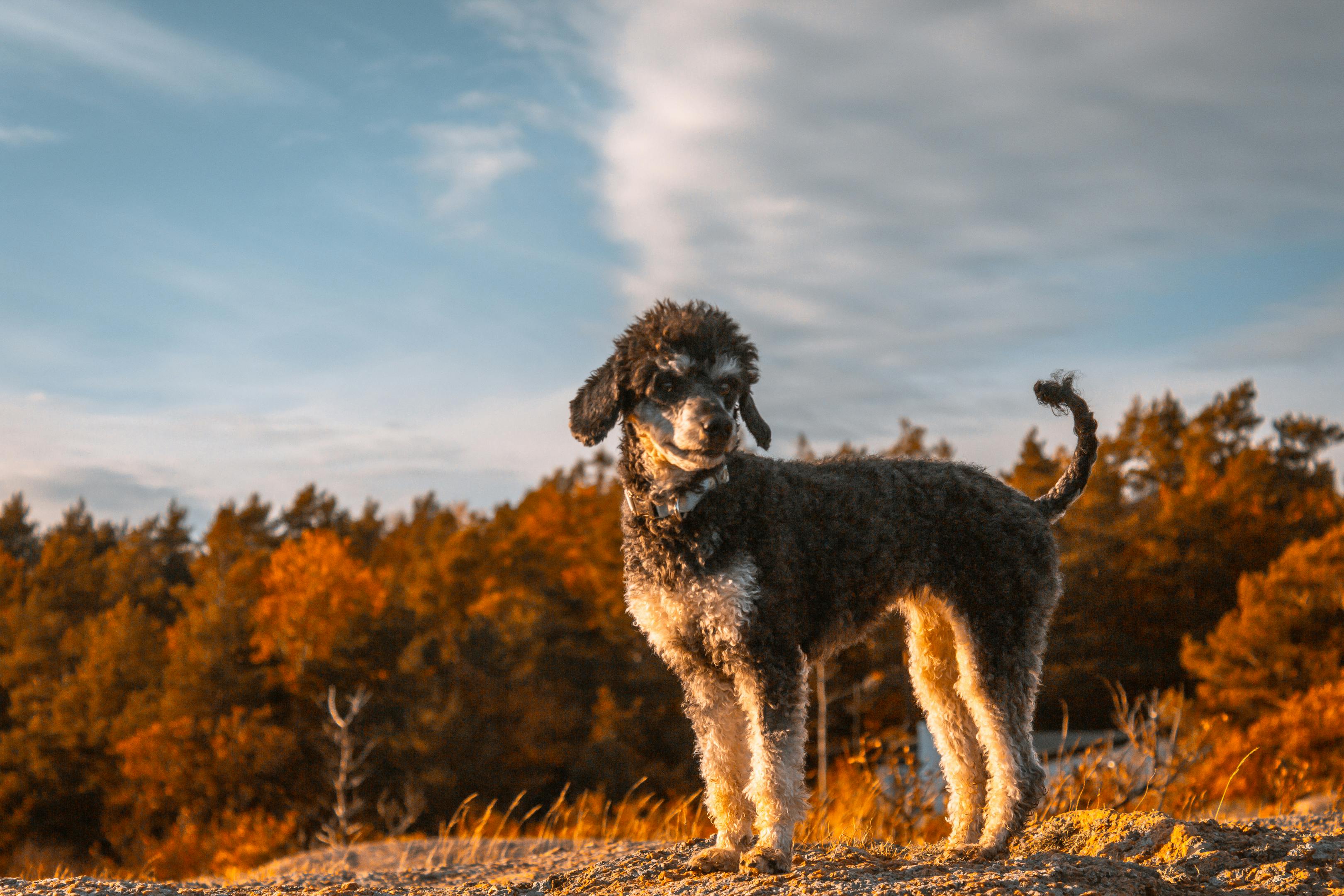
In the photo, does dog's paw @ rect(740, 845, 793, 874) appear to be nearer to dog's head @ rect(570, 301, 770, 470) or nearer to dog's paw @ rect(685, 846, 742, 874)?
dog's paw @ rect(685, 846, 742, 874)

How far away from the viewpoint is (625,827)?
9.59m

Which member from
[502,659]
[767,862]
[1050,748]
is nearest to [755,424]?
[767,862]

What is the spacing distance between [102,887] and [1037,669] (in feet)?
17.2

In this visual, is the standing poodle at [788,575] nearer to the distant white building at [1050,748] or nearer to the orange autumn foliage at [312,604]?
the distant white building at [1050,748]

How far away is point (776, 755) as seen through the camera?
4.82 metres

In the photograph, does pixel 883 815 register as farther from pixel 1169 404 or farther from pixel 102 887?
pixel 1169 404

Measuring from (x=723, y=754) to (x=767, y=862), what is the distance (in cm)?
58

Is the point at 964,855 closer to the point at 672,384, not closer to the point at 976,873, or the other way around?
the point at 976,873

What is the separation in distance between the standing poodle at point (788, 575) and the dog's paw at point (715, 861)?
0.01m

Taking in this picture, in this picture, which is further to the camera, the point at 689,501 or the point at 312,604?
the point at 312,604

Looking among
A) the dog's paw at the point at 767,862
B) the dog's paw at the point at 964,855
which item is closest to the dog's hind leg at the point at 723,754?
the dog's paw at the point at 767,862

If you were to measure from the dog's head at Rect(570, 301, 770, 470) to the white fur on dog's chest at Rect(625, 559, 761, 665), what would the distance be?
0.62 meters

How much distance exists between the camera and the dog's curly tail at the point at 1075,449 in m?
5.90

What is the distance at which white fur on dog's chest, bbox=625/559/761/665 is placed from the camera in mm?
4902
